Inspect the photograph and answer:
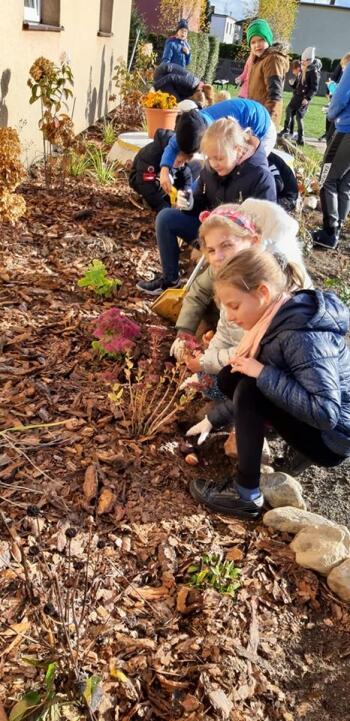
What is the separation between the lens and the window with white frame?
239 inches

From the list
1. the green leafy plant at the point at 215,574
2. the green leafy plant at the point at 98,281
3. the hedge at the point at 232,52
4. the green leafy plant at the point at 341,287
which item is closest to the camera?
the green leafy plant at the point at 215,574

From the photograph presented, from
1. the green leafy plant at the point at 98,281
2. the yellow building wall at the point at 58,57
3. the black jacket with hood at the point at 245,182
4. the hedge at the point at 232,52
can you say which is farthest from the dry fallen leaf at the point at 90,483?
the hedge at the point at 232,52

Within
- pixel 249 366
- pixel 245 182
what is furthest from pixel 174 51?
pixel 249 366

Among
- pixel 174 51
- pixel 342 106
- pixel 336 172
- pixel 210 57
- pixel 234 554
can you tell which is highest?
pixel 210 57

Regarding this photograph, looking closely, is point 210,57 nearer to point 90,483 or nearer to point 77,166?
point 77,166

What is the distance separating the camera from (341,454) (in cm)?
236

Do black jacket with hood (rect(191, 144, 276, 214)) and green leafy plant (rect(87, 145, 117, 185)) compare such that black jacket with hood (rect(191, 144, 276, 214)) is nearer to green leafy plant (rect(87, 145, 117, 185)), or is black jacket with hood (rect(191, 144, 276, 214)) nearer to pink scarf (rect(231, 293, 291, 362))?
pink scarf (rect(231, 293, 291, 362))

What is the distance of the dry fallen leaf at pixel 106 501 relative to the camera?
230 centimetres

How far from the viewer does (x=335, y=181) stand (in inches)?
227

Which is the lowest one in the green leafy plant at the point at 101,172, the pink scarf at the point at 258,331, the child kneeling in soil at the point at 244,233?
the green leafy plant at the point at 101,172

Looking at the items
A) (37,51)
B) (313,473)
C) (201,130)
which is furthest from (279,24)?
(313,473)

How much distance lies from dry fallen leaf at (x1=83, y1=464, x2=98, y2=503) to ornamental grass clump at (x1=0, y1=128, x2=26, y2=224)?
259cm

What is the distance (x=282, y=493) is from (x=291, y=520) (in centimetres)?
17

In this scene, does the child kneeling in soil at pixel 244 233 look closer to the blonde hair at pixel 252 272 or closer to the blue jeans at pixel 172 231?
the blonde hair at pixel 252 272
